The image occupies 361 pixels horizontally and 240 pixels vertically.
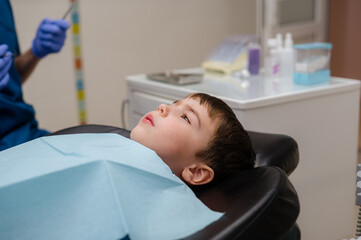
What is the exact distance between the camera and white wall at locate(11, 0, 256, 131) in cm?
276

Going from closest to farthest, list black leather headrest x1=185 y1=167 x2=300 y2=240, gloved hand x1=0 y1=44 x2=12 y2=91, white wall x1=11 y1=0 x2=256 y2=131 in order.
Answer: black leather headrest x1=185 y1=167 x2=300 y2=240
gloved hand x1=0 y1=44 x2=12 y2=91
white wall x1=11 y1=0 x2=256 y2=131

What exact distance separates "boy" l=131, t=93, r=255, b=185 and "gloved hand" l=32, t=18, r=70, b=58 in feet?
2.76

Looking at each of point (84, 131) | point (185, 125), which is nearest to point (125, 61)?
point (84, 131)

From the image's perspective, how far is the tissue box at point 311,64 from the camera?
1.85m

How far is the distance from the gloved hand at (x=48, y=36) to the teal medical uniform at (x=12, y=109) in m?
0.10

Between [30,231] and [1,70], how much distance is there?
0.87 m

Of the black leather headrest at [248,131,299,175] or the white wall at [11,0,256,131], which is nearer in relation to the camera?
the black leather headrest at [248,131,299,175]

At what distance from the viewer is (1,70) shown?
5.15ft

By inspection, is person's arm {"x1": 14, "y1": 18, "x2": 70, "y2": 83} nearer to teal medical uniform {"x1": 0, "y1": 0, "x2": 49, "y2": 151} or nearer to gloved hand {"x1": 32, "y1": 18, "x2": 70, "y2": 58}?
gloved hand {"x1": 32, "y1": 18, "x2": 70, "y2": 58}

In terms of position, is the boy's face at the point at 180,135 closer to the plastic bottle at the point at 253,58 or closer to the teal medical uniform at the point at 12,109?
the teal medical uniform at the point at 12,109

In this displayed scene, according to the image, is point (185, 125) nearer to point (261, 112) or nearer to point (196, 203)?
point (196, 203)

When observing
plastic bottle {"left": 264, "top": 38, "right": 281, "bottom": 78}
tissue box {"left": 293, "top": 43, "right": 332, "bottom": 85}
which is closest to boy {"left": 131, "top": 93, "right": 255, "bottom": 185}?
tissue box {"left": 293, "top": 43, "right": 332, "bottom": 85}

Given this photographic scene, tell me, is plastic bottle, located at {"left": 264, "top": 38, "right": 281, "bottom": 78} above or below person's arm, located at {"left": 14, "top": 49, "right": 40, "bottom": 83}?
below

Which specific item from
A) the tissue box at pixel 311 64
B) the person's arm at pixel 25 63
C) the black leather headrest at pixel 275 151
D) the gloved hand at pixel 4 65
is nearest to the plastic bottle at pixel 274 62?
the tissue box at pixel 311 64
